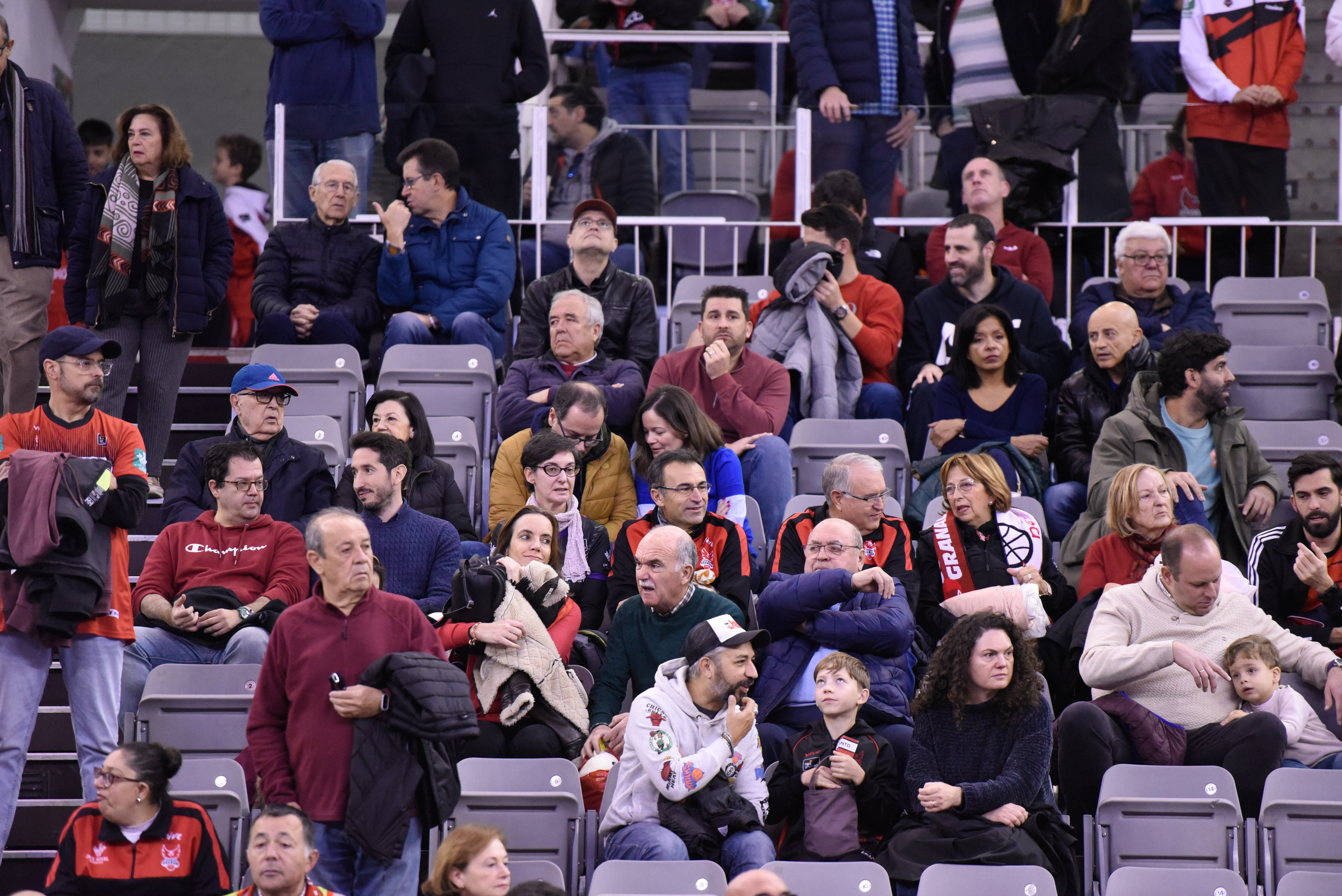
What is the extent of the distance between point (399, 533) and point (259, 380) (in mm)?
808

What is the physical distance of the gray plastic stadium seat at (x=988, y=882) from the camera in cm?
449

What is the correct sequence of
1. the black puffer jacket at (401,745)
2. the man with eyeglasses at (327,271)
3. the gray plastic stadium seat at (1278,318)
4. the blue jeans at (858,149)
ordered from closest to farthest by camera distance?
the black puffer jacket at (401,745), the man with eyeglasses at (327,271), the gray plastic stadium seat at (1278,318), the blue jeans at (858,149)

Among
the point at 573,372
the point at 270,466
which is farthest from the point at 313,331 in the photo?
the point at 270,466

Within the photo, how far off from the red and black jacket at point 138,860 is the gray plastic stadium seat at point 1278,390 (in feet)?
15.7

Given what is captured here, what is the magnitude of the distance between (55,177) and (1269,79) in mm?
5580

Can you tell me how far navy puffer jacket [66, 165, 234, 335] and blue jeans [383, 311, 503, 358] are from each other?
0.77 metres

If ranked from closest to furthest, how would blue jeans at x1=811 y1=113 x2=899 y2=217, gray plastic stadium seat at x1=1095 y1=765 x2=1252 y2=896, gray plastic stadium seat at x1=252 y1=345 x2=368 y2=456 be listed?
gray plastic stadium seat at x1=1095 y1=765 x2=1252 y2=896
gray plastic stadium seat at x1=252 y1=345 x2=368 y2=456
blue jeans at x1=811 y1=113 x2=899 y2=217

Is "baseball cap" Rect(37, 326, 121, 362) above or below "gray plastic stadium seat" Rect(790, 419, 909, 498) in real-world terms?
above

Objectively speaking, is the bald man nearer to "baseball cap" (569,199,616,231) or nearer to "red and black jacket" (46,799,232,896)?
"baseball cap" (569,199,616,231)

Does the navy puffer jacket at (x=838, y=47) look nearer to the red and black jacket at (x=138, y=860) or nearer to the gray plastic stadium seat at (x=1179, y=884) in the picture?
the gray plastic stadium seat at (x=1179, y=884)

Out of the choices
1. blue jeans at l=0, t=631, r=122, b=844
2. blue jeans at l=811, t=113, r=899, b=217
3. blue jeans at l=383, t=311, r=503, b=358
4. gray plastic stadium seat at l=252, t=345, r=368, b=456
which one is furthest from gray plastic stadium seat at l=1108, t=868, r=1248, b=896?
blue jeans at l=811, t=113, r=899, b=217

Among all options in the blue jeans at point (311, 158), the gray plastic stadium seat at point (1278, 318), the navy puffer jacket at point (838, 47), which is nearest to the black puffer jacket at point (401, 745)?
the blue jeans at point (311, 158)

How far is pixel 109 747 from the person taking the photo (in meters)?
5.12

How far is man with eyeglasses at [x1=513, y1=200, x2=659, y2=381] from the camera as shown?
731 cm
